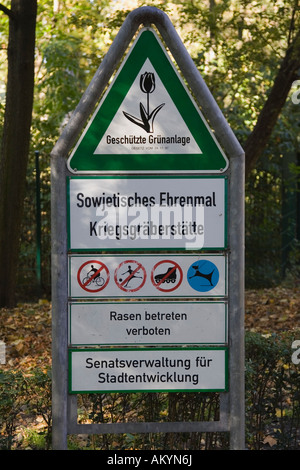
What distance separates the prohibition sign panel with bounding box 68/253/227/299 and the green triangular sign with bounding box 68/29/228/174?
0.44 metres

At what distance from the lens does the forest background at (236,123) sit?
31.8 feet

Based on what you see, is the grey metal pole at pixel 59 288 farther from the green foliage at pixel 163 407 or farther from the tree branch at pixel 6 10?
the tree branch at pixel 6 10

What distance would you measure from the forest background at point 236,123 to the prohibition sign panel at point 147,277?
17.4 feet

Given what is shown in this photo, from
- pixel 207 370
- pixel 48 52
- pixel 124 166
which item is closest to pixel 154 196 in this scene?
pixel 124 166

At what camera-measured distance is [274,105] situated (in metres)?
10.2

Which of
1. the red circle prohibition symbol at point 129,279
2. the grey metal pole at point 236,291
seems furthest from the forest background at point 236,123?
the red circle prohibition symbol at point 129,279

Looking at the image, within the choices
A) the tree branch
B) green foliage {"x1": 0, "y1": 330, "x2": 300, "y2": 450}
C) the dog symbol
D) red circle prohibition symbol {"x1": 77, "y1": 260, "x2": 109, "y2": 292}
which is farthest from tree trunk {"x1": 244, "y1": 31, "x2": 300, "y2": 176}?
red circle prohibition symbol {"x1": 77, "y1": 260, "x2": 109, "y2": 292}

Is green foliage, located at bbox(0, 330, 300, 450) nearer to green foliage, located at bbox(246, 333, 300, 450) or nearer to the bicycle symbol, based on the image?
green foliage, located at bbox(246, 333, 300, 450)

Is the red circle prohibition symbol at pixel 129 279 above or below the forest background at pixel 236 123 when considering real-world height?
below

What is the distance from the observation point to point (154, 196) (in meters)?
3.21

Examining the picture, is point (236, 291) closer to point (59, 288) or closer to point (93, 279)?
point (93, 279)

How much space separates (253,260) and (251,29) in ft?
14.5

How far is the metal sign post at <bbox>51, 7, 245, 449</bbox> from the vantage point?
320 centimetres

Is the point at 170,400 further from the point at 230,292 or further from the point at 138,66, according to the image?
the point at 138,66
